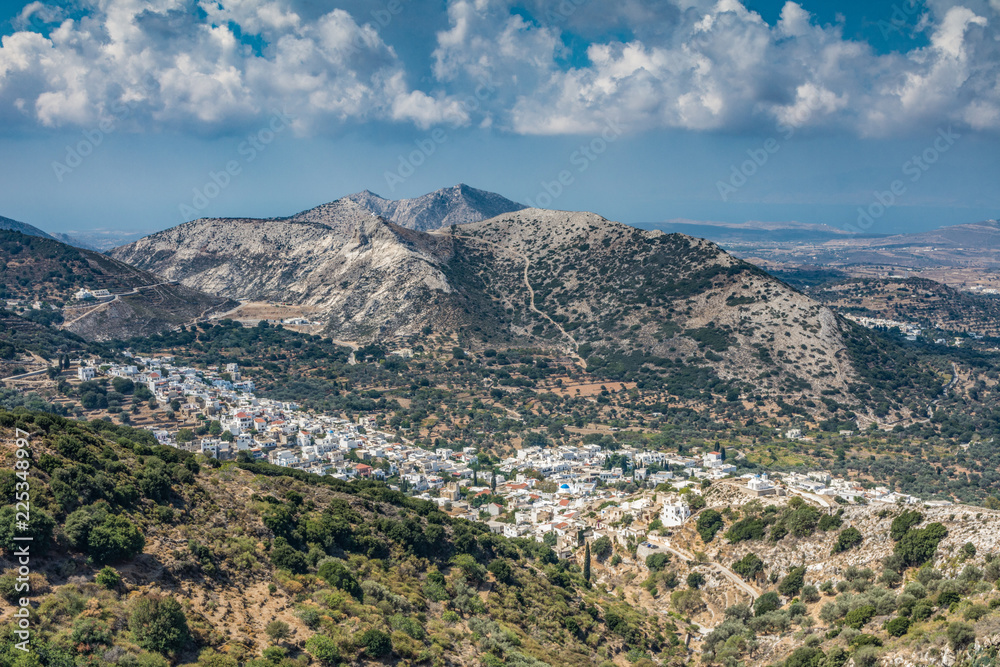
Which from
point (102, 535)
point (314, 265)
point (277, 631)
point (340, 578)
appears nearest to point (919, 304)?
point (314, 265)

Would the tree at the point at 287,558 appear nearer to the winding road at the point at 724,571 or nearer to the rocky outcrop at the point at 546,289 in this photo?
the winding road at the point at 724,571

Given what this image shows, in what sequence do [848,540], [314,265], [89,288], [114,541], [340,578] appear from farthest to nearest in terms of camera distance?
[314,265], [89,288], [848,540], [340,578], [114,541]

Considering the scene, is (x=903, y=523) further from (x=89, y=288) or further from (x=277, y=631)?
(x=89, y=288)

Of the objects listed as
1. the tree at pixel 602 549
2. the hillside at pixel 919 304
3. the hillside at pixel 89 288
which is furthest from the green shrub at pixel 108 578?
the hillside at pixel 919 304

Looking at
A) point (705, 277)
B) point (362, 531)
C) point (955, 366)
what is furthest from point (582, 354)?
point (362, 531)

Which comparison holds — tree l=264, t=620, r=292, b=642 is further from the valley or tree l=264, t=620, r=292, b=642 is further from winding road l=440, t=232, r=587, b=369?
winding road l=440, t=232, r=587, b=369

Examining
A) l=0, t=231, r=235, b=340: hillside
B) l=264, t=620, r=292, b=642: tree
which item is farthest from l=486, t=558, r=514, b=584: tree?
l=0, t=231, r=235, b=340: hillside
